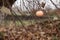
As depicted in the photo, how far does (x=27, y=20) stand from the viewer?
14.9ft

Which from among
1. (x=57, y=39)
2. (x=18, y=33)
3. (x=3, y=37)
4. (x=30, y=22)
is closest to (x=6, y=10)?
(x=3, y=37)

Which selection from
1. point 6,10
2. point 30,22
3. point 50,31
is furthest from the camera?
point 30,22

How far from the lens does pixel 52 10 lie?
4.72 m

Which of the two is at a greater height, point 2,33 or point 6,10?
point 6,10

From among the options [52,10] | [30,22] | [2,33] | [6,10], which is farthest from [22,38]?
[6,10]

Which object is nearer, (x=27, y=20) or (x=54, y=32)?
(x=54, y=32)

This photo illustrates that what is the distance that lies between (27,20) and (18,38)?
2.52 ft

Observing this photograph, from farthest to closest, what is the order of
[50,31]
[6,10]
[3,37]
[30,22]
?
[30,22], [50,31], [3,37], [6,10]

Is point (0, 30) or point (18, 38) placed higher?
point (0, 30)

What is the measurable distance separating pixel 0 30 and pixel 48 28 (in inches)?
37.2

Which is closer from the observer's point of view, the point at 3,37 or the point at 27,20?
the point at 3,37

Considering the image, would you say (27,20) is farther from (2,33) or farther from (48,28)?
(2,33)

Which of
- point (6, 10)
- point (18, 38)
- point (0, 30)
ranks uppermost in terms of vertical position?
point (6, 10)

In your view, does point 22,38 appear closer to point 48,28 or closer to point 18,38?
point 18,38
